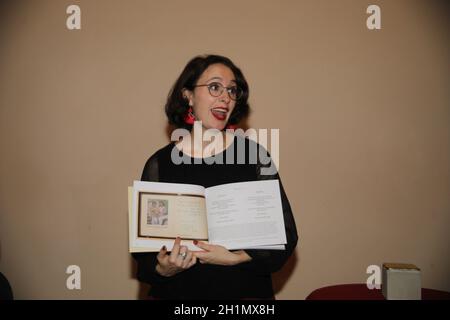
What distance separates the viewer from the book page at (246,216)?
1.50 meters

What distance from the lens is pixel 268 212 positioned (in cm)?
151

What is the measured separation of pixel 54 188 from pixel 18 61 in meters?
0.86

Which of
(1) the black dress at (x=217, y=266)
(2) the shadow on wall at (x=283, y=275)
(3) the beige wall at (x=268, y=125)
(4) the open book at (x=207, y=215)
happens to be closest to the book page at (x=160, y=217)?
(4) the open book at (x=207, y=215)

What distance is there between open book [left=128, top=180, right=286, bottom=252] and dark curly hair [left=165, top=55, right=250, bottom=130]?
49cm

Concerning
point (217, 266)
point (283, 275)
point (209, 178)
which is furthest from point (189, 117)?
point (283, 275)

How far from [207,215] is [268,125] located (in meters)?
1.24

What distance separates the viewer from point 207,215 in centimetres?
153

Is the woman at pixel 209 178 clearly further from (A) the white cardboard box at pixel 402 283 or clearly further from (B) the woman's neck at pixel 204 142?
(A) the white cardboard box at pixel 402 283

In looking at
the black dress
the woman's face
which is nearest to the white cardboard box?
the black dress

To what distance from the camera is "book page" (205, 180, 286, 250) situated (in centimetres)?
150

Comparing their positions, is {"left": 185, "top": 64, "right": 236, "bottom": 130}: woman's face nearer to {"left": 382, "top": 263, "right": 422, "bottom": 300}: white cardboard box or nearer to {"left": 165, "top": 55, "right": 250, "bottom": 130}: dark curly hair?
{"left": 165, "top": 55, "right": 250, "bottom": 130}: dark curly hair

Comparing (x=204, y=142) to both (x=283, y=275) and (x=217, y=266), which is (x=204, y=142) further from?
(x=283, y=275)
